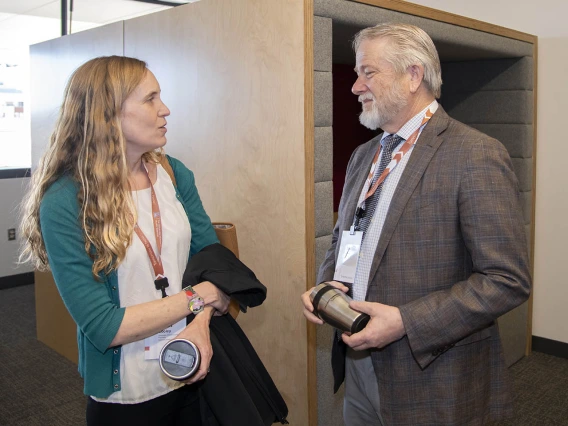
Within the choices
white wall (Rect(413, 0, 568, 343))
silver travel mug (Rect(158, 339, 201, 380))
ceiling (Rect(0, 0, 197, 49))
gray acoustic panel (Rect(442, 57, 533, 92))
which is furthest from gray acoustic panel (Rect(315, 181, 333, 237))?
ceiling (Rect(0, 0, 197, 49))

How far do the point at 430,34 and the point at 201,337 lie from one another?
2026 millimetres

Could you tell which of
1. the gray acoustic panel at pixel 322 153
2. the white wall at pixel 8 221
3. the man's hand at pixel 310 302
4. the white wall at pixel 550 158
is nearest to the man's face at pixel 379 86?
the man's hand at pixel 310 302

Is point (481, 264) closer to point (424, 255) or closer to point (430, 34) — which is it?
point (424, 255)

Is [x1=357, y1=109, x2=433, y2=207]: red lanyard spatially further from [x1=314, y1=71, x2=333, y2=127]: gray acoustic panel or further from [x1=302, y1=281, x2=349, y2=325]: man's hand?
[x1=314, y1=71, x2=333, y2=127]: gray acoustic panel

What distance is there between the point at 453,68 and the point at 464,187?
2795 mm

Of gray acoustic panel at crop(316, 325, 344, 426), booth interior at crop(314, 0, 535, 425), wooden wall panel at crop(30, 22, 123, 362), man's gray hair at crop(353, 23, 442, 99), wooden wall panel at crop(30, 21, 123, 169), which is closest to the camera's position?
man's gray hair at crop(353, 23, 442, 99)

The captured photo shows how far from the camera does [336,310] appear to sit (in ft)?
5.05

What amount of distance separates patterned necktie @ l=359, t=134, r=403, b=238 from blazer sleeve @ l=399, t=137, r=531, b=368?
280mm

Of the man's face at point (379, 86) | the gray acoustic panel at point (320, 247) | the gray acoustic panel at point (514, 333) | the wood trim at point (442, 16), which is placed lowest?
the gray acoustic panel at point (514, 333)

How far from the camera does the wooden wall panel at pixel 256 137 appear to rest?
2355 millimetres

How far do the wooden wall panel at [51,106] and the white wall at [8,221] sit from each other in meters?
1.92

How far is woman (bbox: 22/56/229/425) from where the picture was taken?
1497mm

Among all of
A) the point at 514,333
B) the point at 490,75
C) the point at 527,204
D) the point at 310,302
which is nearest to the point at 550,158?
the point at 527,204

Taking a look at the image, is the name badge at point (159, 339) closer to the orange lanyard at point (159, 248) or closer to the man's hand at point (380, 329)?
the orange lanyard at point (159, 248)
